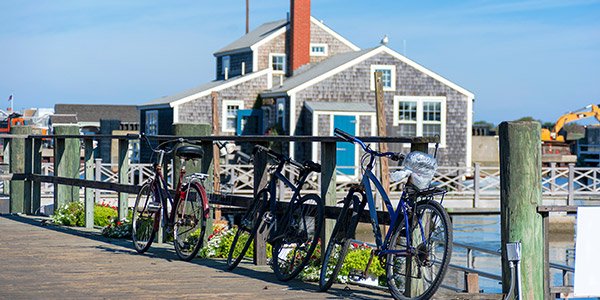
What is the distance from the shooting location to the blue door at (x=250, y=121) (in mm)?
34312

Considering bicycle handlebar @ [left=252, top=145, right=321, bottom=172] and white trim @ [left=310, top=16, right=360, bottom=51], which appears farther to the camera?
white trim @ [left=310, top=16, right=360, bottom=51]

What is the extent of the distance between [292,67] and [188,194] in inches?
1160

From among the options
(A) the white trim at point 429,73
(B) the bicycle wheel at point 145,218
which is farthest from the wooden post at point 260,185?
(A) the white trim at point 429,73

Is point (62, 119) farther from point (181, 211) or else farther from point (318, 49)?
point (181, 211)

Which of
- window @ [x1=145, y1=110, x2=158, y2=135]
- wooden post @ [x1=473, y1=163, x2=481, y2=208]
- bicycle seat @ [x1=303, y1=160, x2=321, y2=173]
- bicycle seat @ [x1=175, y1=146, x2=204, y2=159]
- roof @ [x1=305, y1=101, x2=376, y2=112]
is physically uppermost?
roof @ [x1=305, y1=101, x2=376, y2=112]

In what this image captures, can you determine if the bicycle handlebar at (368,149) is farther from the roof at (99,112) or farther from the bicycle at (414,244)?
the roof at (99,112)

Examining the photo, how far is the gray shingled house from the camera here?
32.2 m

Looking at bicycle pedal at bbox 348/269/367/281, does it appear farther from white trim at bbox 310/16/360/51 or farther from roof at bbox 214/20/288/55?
roof at bbox 214/20/288/55

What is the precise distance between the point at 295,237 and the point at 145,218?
2283 mm

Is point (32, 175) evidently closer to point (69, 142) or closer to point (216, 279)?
point (69, 142)

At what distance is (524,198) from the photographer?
16.9ft

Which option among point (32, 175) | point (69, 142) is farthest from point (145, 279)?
point (32, 175)

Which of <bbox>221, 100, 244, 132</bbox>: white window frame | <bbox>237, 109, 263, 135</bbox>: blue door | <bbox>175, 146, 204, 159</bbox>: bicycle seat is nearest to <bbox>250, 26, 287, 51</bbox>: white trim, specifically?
<bbox>221, 100, 244, 132</bbox>: white window frame

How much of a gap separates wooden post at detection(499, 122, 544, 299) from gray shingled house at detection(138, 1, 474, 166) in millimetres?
25538
